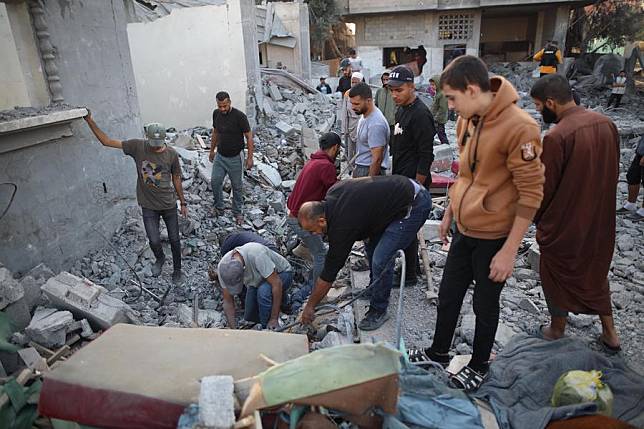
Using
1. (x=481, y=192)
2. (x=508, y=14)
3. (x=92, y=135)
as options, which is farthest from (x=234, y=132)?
(x=508, y=14)

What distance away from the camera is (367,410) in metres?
1.61

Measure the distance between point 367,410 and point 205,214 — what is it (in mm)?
5442

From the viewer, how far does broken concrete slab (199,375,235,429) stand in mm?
1498

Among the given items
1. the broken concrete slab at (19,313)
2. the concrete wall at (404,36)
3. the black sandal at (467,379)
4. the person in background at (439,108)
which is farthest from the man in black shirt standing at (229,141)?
the concrete wall at (404,36)

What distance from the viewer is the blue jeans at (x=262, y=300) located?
4.06 meters

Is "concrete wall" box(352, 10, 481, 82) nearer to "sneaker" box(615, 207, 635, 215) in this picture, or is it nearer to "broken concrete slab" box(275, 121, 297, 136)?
"broken concrete slab" box(275, 121, 297, 136)

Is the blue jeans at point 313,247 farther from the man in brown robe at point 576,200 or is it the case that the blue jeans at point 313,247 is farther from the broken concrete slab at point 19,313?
the broken concrete slab at point 19,313

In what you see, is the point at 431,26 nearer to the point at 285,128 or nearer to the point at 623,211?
the point at 285,128

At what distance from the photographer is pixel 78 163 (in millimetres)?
4715

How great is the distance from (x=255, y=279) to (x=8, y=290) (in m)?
1.90

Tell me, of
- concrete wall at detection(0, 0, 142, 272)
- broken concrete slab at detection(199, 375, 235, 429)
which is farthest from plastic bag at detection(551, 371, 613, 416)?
concrete wall at detection(0, 0, 142, 272)

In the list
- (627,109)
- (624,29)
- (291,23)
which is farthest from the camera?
(624,29)

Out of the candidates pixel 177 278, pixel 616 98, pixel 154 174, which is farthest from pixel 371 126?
pixel 616 98

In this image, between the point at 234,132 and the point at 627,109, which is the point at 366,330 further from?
the point at 627,109
